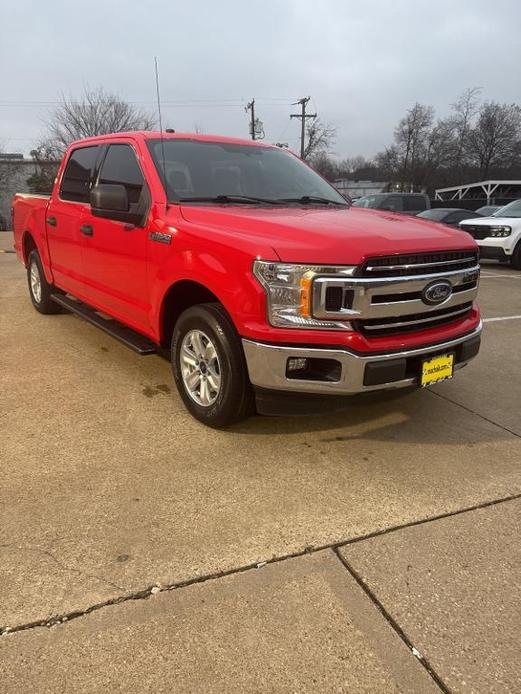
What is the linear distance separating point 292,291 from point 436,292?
0.91 meters

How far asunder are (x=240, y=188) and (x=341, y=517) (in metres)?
2.52

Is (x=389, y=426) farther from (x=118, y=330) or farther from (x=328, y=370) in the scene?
(x=118, y=330)

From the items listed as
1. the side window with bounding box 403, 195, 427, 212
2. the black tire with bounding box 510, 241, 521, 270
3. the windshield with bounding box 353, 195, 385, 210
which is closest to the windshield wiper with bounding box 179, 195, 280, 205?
the black tire with bounding box 510, 241, 521, 270

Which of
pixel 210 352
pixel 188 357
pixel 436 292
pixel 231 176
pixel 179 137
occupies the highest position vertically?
pixel 179 137

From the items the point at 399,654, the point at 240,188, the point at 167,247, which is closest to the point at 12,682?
the point at 399,654

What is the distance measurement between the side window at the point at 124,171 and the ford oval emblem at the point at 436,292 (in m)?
2.14

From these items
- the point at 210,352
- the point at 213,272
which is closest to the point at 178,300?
the point at 210,352

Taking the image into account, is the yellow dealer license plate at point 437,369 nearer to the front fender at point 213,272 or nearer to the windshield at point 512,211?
the front fender at point 213,272

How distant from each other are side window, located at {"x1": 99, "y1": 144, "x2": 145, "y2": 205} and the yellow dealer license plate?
2326 millimetres

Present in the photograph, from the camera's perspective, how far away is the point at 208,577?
7.11 feet

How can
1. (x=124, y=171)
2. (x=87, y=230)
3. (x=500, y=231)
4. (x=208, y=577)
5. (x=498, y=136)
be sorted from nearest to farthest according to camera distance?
1. (x=208, y=577)
2. (x=124, y=171)
3. (x=87, y=230)
4. (x=500, y=231)
5. (x=498, y=136)

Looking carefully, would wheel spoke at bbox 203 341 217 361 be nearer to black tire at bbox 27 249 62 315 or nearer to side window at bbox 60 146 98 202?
side window at bbox 60 146 98 202

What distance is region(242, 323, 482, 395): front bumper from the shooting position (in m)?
2.78

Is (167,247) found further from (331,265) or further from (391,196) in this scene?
(391,196)
